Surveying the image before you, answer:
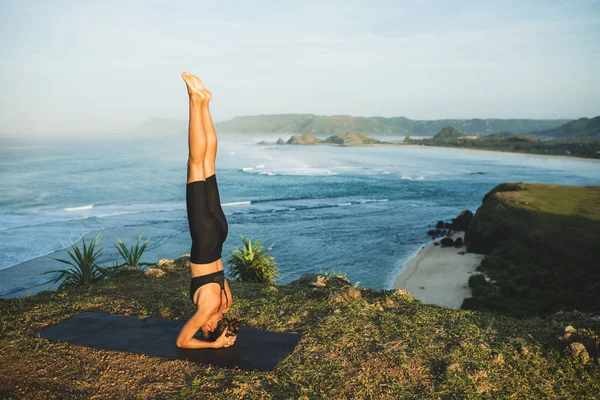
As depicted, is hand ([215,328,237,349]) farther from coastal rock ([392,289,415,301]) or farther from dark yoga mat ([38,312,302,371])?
coastal rock ([392,289,415,301])

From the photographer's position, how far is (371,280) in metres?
17.2

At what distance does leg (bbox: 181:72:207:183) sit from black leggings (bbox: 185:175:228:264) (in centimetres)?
14

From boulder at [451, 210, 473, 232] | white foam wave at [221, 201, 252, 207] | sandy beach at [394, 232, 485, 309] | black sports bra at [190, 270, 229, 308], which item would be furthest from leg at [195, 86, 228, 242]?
white foam wave at [221, 201, 252, 207]

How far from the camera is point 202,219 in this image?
445 centimetres

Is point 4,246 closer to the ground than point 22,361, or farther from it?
closer to the ground

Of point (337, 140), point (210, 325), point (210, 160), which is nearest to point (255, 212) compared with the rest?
point (210, 325)

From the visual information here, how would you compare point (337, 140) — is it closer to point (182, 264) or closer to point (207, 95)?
point (182, 264)

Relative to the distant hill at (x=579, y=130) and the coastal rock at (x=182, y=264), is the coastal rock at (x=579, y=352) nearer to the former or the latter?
the coastal rock at (x=182, y=264)

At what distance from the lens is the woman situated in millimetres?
4434

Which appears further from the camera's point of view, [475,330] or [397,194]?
[397,194]

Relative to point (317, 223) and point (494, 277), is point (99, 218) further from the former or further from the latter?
point (494, 277)

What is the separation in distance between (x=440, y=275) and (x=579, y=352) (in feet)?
44.6

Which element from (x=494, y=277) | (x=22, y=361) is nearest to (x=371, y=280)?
(x=494, y=277)

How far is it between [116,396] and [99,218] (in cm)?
2521
